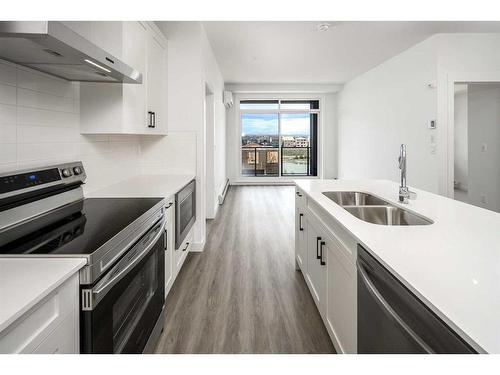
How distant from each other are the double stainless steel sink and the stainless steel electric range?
1.25 m

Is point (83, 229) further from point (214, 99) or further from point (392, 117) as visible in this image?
point (392, 117)

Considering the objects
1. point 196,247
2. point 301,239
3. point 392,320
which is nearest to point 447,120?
point 301,239

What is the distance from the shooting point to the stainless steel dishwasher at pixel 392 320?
72 cm

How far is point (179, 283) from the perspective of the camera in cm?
278

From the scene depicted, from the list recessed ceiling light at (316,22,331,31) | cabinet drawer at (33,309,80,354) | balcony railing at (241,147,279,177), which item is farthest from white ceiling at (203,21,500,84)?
cabinet drawer at (33,309,80,354)

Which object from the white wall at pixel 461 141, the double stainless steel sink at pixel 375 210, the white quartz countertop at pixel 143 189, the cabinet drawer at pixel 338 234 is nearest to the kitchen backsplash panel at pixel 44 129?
the white quartz countertop at pixel 143 189

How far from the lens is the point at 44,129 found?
1.87 m

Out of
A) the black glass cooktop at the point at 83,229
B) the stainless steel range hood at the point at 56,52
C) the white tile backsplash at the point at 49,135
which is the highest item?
the stainless steel range hood at the point at 56,52

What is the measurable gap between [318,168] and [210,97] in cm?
502

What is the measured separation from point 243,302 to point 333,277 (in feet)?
3.14

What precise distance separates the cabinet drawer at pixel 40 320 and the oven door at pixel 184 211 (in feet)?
5.06

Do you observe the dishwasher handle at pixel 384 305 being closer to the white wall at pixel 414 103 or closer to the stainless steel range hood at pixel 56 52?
the stainless steel range hood at pixel 56 52

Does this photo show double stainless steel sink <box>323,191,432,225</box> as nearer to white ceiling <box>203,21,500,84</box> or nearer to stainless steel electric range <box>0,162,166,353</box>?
stainless steel electric range <box>0,162,166,353</box>
